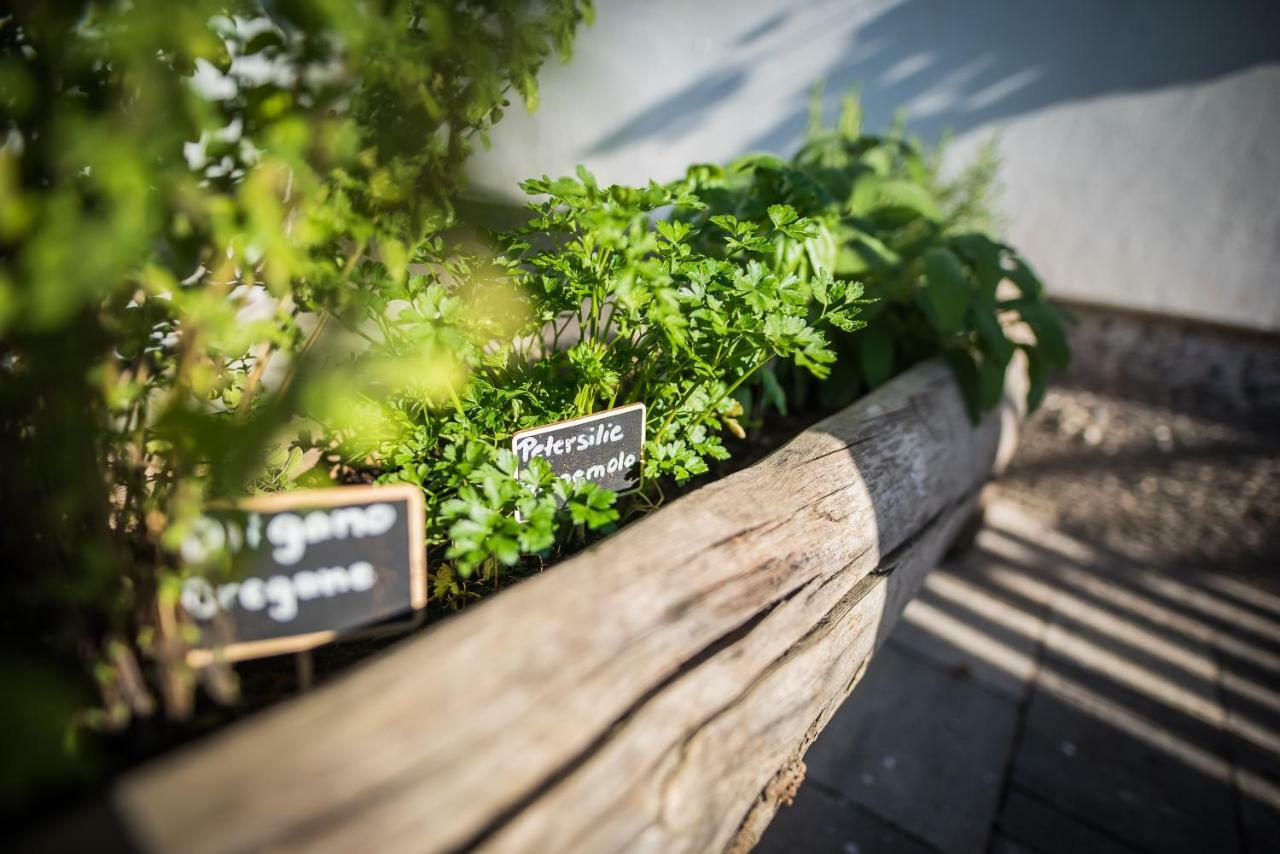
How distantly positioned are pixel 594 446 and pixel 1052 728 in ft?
4.99

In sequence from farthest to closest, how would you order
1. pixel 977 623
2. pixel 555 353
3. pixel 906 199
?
1. pixel 977 623
2. pixel 906 199
3. pixel 555 353

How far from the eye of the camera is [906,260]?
162 centimetres

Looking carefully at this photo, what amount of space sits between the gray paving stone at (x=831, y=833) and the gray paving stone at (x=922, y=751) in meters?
0.03

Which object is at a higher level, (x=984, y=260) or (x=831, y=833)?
(x=984, y=260)

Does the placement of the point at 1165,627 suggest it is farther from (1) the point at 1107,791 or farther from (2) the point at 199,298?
(2) the point at 199,298

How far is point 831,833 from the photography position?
130 centimetres

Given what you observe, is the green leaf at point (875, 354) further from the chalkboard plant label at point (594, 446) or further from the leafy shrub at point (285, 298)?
the chalkboard plant label at point (594, 446)

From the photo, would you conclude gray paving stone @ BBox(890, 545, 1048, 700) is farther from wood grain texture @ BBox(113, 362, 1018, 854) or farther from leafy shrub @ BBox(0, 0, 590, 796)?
leafy shrub @ BBox(0, 0, 590, 796)

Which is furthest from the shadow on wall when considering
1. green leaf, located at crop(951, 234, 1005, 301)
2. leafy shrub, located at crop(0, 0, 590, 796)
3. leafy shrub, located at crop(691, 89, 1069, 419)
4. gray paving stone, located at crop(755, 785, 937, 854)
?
gray paving stone, located at crop(755, 785, 937, 854)

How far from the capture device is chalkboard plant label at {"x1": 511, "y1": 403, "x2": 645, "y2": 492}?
2.82ft

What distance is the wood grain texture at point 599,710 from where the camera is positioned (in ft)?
1.44

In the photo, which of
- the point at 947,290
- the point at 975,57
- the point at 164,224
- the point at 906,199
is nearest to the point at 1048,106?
the point at 975,57

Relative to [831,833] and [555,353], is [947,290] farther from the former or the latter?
[831,833]

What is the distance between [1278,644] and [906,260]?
1961 mm
